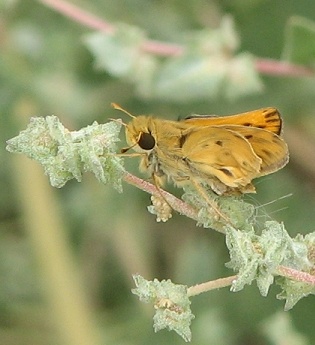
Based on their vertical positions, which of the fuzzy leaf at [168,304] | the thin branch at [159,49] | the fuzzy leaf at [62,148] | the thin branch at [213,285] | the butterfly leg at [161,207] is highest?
the fuzzy leaf at [62,148]

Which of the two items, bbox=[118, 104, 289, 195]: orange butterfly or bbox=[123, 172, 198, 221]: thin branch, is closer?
bbox=[123, 172, 198, 221]: thin branch

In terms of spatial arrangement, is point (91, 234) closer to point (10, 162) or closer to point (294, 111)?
point (10, 162)

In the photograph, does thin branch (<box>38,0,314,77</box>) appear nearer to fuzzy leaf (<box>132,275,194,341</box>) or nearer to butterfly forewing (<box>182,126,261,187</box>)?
butterfly forewing (<box>182,126,261,187</box>)

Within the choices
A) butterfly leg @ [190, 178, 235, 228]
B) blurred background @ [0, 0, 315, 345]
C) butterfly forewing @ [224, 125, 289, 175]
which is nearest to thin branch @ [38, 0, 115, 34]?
blurred background @ [0, 0, 315, 345]

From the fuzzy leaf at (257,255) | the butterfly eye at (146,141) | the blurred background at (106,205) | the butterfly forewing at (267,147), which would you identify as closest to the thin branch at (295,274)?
the fuzzy leaf at (257,255)

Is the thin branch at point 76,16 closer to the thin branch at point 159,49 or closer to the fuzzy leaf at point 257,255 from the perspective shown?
the thin branch at point 159,49
